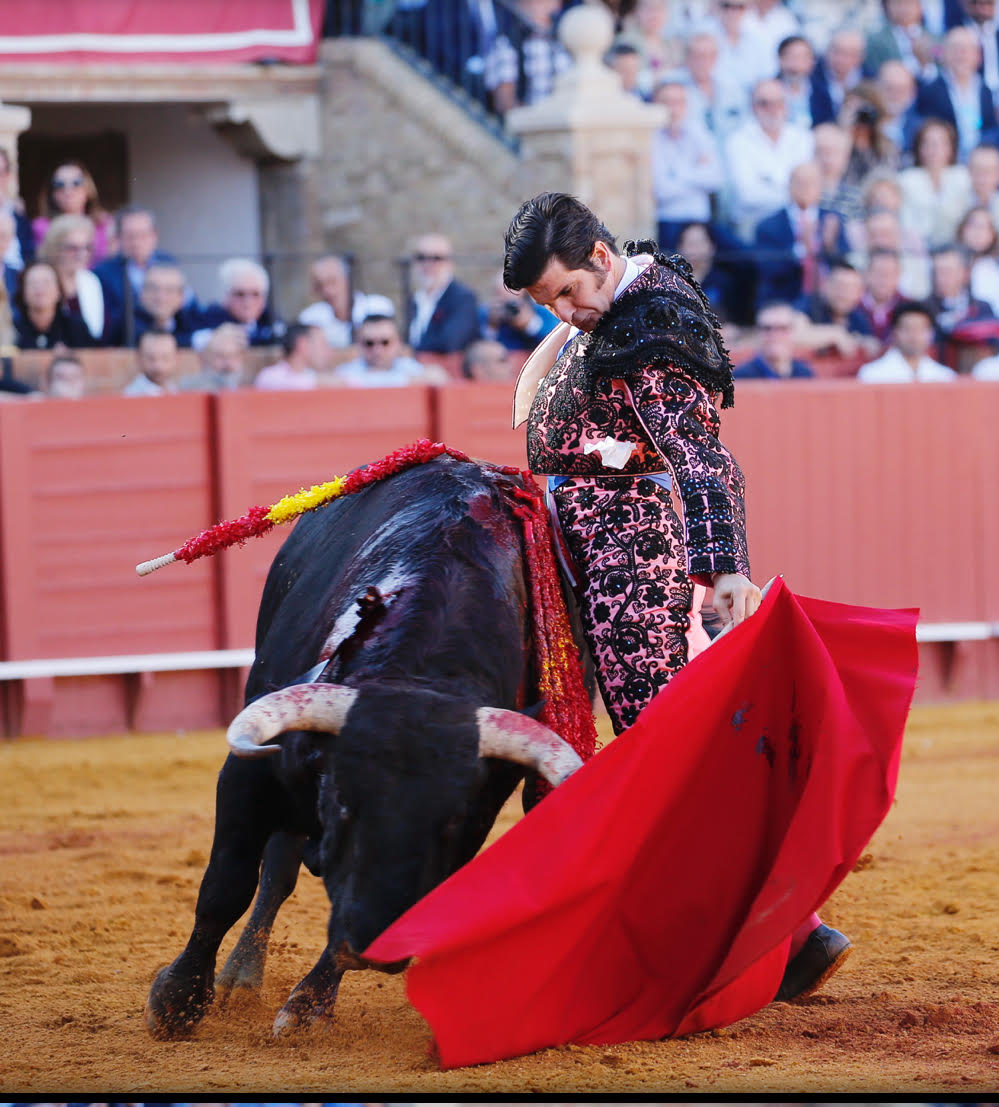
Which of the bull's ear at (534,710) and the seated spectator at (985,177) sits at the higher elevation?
the seated spectator at (985,177)

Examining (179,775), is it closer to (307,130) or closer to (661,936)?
(661,936)

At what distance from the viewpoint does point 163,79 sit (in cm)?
996

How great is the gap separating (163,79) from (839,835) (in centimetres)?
811

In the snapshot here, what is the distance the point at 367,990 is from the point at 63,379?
3.54 m

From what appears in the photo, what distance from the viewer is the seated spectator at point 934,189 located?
29.4 feet

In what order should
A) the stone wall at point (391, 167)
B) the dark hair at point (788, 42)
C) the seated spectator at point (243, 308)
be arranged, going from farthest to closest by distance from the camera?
the stone wall at point (391, 167) → the dark hair at point (788, 42) → the seated spectator at point (243, 308)

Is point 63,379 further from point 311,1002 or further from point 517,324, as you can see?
point 311,1002

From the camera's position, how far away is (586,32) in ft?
28.5

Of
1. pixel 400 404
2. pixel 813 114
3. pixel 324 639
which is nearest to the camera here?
pixel 324 639

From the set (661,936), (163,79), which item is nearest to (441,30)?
(163,79)

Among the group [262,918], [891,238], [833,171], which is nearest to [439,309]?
[891,238]

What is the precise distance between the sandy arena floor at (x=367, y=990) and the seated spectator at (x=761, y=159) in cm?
384

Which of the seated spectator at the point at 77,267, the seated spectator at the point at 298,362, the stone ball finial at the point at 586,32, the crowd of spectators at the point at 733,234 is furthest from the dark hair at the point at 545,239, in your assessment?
the stone ball finial at the point at 586,32

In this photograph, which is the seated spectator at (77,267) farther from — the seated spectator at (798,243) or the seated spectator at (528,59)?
the seated spectator at (528,59)
